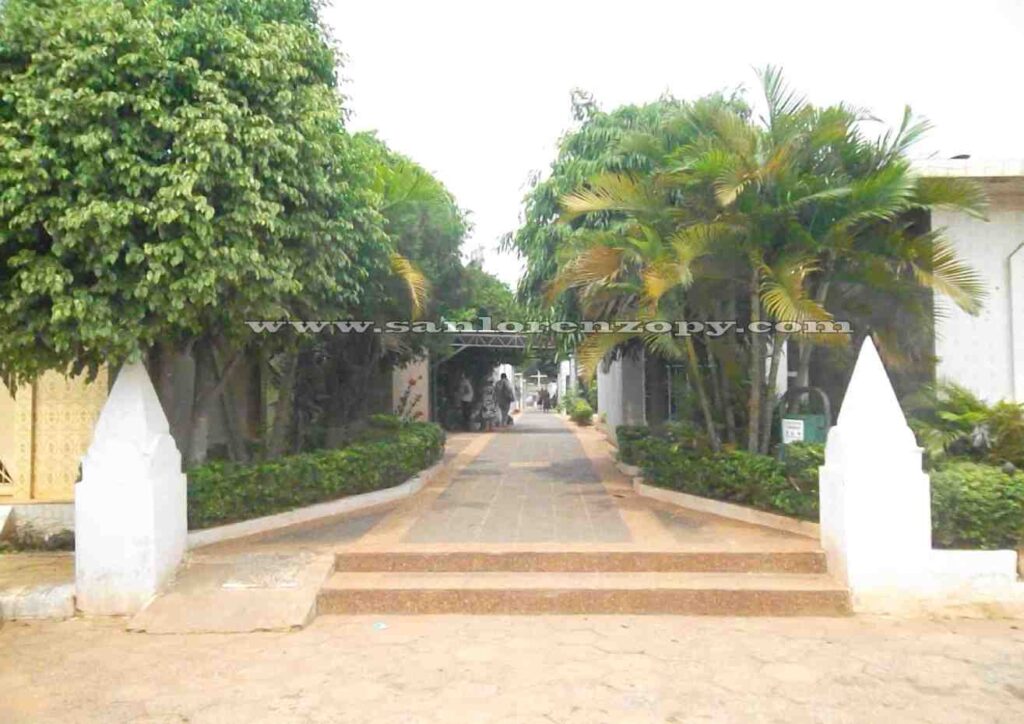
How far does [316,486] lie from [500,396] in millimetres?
16016

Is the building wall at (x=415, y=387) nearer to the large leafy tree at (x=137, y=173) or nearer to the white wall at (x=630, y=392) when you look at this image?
the white wall at (x=630, y=392)

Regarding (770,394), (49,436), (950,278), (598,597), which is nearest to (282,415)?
(49,436)

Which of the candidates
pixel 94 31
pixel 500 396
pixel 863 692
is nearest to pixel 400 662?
pixel 863 692

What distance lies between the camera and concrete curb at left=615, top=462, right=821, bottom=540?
23.6 ft

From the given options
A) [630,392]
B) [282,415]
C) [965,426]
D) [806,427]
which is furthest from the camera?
[630,392]

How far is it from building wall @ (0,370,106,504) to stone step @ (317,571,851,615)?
397cm

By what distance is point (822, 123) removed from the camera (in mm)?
7422

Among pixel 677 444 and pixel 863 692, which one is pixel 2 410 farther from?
pixel 863 692

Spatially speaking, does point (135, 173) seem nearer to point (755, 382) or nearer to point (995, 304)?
point (755, 382)

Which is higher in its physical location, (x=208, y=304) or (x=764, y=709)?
(x=208, y=304)

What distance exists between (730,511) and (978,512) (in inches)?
95.0

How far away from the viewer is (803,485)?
23.8ft

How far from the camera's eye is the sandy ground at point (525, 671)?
439 centimetres

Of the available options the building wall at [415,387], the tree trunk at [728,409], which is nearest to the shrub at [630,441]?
the tree trunk at [728,409]
